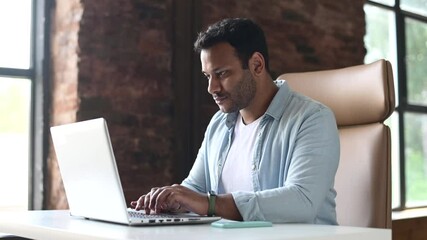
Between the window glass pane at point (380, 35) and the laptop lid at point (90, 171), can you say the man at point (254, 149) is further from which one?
the window glass pane at point (380, 35)

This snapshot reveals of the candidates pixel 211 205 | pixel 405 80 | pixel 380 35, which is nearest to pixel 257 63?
pixel 211 205

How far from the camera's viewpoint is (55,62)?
2.89 m

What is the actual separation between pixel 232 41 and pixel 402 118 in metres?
2.71

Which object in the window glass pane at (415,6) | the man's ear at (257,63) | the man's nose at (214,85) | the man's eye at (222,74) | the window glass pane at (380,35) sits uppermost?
the window glass pane at (415,6)

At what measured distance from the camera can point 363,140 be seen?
222 cm

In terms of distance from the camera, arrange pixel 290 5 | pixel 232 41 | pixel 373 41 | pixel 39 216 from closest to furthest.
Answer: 1. pixel 39 216
2. pixel 232 41
3. pixel 290 5
4. pixel 373 41

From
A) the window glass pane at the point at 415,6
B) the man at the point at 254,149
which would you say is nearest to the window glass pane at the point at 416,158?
the window glass pane at the point at 415,6

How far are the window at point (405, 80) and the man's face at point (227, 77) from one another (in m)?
2.40

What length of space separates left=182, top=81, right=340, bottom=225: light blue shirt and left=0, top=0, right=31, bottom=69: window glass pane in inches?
43.6

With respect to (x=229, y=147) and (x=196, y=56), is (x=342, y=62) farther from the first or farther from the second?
(x=229, y=147)

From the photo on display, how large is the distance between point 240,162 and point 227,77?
27cm

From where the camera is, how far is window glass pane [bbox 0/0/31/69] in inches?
112

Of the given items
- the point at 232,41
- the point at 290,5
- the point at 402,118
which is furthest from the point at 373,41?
the point at 232,41

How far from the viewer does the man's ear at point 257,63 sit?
212cm
